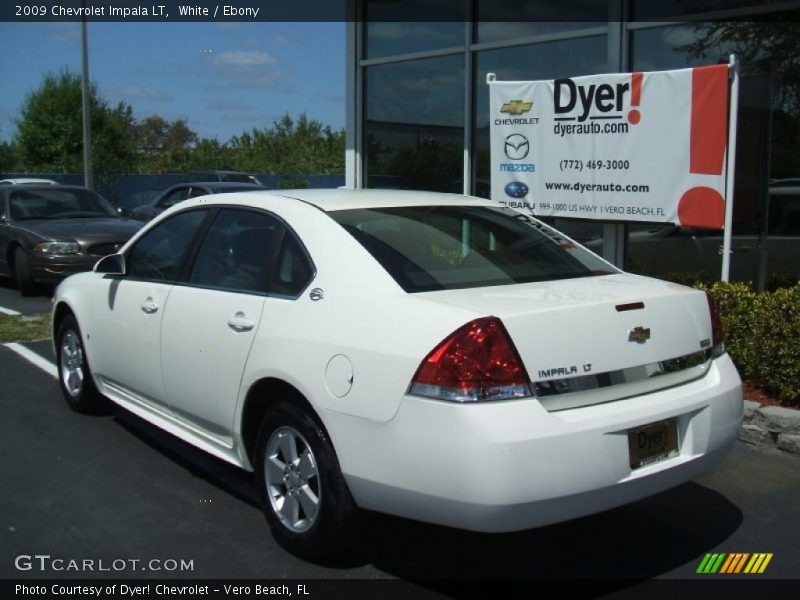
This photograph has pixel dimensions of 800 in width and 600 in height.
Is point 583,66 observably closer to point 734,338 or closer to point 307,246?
point 734,338

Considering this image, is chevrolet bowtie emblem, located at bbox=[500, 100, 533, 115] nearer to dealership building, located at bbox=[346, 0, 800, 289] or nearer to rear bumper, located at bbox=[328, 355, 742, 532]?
dealership building, located at bbox=[346, 0, 800, 289]

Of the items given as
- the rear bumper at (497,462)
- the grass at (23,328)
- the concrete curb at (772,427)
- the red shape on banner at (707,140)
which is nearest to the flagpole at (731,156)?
the red shape on banner at (707,140)

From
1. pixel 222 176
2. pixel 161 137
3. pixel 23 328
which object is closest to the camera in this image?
pixel 23 328

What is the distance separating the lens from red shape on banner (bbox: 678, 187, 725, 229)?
6.76m

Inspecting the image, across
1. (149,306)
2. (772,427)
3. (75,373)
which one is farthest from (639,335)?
(75,373)

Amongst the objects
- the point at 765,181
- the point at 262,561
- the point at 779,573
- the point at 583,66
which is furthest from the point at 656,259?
the point at 262,561

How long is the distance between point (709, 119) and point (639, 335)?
3.88m

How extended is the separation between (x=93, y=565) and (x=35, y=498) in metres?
0.94

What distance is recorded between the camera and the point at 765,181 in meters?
7.41

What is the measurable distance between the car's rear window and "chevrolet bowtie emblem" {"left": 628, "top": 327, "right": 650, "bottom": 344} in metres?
0.58

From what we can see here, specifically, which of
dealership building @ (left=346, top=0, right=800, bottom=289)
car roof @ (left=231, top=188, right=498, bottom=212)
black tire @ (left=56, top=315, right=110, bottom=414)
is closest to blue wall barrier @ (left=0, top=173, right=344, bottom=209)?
dealership building @ (left=346, top=0, right=800, bottom=289)

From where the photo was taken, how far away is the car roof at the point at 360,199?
4234 millimetres

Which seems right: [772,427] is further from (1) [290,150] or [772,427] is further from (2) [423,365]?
(1) [290,150]

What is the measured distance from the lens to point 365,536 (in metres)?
3.72
